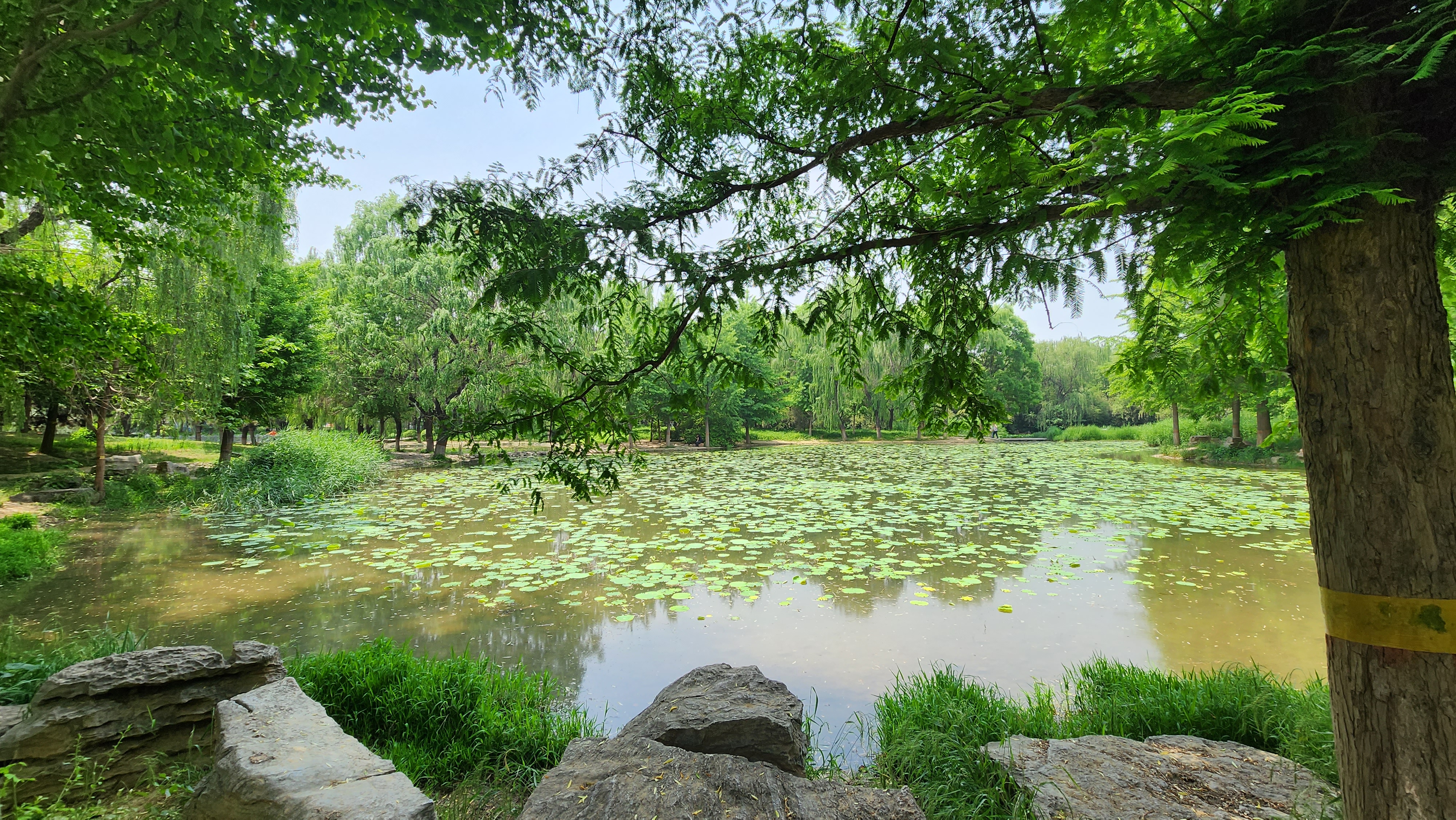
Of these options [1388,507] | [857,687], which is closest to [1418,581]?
[1388,507]

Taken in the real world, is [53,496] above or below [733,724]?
above

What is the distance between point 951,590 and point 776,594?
164cm

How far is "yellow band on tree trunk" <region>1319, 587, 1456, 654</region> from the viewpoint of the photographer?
1.36 meters

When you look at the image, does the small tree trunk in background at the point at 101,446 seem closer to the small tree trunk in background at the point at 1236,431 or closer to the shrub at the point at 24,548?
the shrub at the point at 24,548

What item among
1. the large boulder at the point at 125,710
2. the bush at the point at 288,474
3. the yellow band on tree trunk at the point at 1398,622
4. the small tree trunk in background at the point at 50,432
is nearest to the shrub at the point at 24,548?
the bush at the point at 288,474

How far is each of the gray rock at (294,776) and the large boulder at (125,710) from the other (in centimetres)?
56

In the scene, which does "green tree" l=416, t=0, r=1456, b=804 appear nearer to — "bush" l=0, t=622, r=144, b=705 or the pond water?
the pond water

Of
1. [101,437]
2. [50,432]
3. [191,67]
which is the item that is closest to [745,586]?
[191,67]

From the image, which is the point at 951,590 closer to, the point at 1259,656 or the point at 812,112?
the point at 1259,656

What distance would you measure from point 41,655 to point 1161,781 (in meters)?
5.98

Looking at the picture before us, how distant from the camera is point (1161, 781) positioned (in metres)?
2.24

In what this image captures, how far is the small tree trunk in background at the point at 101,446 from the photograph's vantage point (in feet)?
31.0

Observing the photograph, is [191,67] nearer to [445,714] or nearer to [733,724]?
[445,714]

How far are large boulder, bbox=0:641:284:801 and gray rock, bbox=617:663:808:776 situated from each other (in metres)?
1.94
